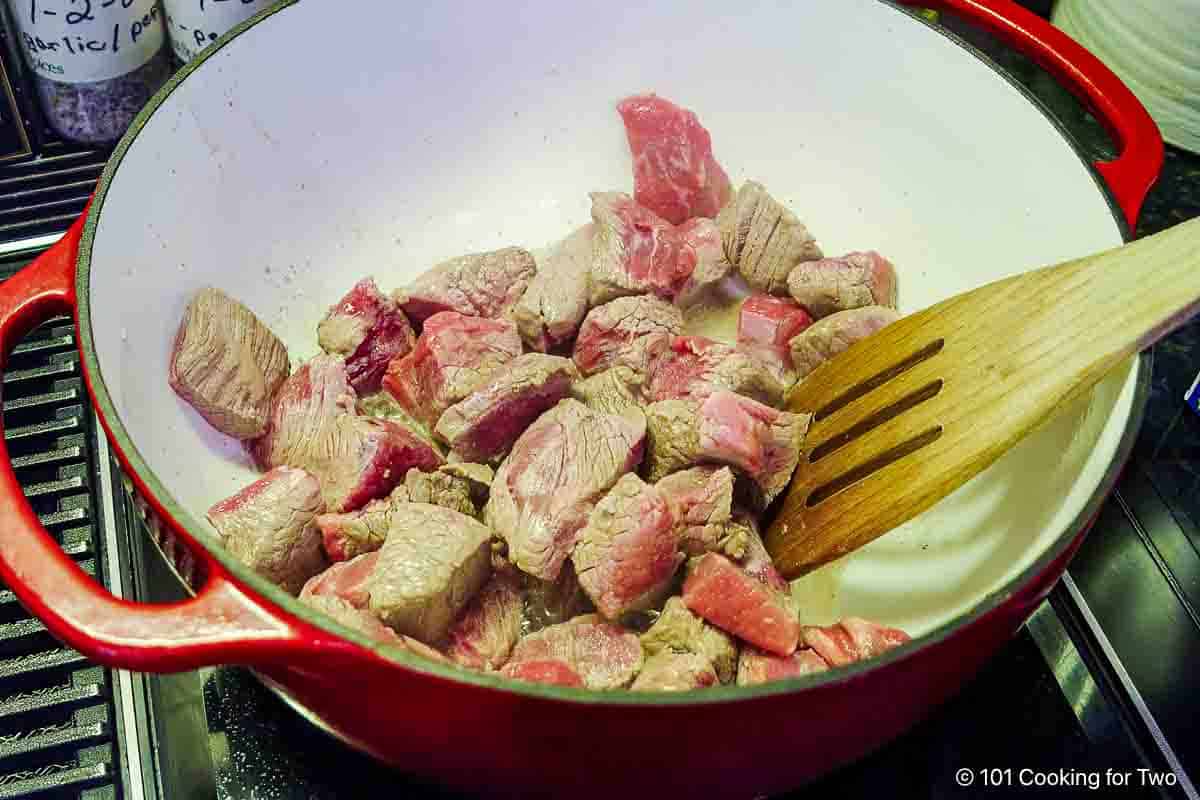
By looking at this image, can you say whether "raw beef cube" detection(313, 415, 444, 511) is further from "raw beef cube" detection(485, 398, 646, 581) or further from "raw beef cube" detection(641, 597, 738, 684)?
"raw beef cube" detection(641, 597, 738, 684)

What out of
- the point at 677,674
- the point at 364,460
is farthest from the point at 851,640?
the point at 364,460

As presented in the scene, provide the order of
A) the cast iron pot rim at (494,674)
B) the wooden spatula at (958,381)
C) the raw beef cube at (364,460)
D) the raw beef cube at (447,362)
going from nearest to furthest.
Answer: the cast iron pot rim at (494,674) → the wooden spatula at (958,381) → the raw beef cube at (364,460) → the raw beef cube at (447,362)

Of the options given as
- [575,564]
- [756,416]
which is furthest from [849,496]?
[575,564]

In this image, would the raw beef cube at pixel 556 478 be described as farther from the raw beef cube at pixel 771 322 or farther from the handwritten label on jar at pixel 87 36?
the handwritten label on jar at pixel 87 36

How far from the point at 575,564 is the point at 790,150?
0.89 metres

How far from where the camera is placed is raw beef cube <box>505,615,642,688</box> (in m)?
1.17

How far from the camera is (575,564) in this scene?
1229 mm

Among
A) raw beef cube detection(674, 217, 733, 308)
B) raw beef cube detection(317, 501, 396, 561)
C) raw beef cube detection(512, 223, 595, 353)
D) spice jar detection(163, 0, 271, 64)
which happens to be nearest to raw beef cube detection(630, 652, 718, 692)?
raw beef cube detection(317, 501, 396, 561)

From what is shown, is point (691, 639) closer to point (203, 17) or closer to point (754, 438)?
point (754, 438)

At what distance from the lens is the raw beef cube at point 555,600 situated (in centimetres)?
130

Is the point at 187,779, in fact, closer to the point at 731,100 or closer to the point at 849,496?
the point at 849,496

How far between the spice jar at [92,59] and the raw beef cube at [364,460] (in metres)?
0.80

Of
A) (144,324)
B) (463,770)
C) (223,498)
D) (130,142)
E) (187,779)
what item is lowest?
(187,779)

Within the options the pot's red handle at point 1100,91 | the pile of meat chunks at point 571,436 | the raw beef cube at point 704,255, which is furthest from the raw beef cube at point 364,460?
the pot's red handle at point 1100,91
